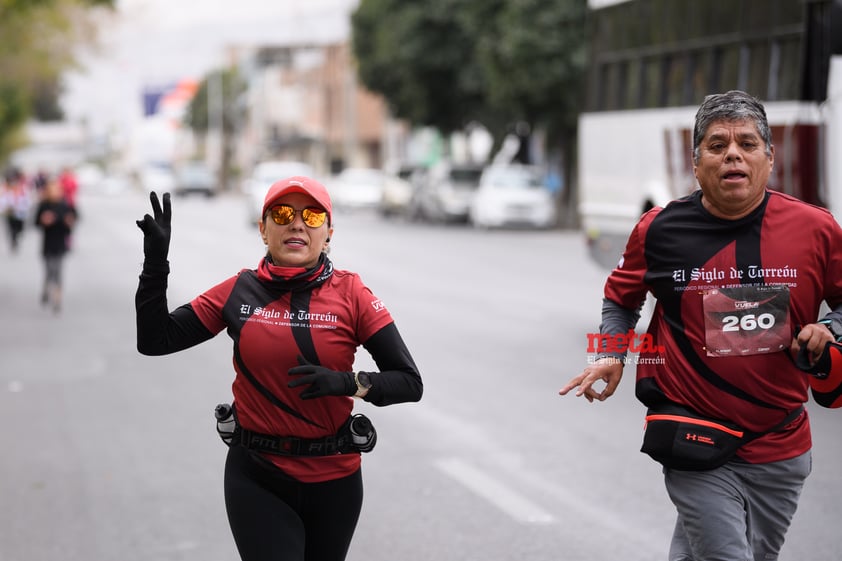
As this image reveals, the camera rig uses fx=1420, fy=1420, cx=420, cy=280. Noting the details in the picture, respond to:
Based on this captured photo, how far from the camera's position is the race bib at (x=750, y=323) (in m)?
3.93

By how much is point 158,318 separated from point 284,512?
2.13 feet

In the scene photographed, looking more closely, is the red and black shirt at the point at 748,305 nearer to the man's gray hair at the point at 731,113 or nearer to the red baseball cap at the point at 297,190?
the man's gray hair at the point at 731,113

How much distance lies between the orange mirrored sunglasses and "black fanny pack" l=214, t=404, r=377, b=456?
56 centimetres

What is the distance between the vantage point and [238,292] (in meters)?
4.04

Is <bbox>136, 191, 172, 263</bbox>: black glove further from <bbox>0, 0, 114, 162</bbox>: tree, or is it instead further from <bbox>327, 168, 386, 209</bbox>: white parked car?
<bbox>327, 168, 386, 209</bbox>: white parked car

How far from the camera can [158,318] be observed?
3.99m

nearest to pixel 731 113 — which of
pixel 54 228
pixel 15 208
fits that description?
pixel 54 228

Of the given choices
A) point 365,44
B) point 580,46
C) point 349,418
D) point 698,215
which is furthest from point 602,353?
point 365,44

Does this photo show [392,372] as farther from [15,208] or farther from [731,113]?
[15,208]

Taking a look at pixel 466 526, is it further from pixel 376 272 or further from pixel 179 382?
pixel 376 272

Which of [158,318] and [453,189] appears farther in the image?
[453,189]

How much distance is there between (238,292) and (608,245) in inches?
457

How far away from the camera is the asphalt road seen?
6.60 metres

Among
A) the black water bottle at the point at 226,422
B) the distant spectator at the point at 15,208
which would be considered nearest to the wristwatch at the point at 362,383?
the black water bottle at the point at 226,422
